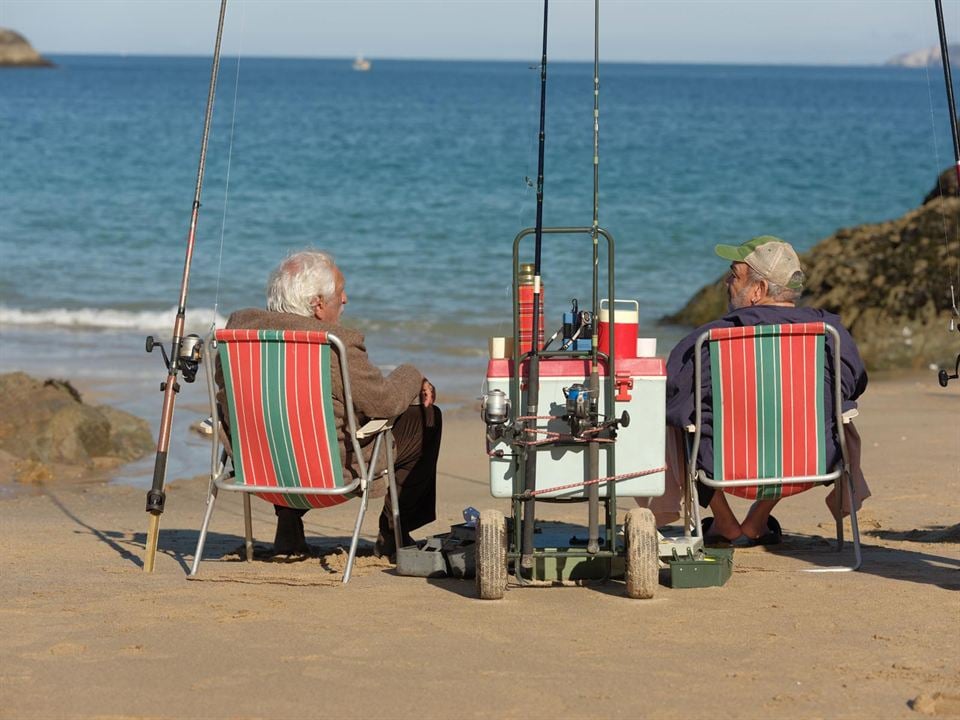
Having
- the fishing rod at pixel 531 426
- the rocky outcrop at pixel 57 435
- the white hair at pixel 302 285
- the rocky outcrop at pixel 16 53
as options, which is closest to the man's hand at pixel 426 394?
the white hair at pixel 302 285

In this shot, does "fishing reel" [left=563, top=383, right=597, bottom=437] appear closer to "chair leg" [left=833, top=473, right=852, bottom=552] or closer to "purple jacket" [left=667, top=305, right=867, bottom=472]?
"purple jacket" [left=667, top=305, right=867, bottom=472]

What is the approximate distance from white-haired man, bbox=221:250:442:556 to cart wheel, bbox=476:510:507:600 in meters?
0.77

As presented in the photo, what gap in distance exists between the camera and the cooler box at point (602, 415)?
4.69 meters

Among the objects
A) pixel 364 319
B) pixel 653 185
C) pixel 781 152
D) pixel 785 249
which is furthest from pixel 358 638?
pixel 781 152

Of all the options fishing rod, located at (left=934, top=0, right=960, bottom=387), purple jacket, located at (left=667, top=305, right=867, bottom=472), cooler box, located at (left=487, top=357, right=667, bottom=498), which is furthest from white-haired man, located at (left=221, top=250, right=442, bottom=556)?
fishing rod, located at (left=934, top=0, right=960, bottom=387)

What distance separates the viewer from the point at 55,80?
277ft

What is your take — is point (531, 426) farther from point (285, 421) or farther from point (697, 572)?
point (285, 421)

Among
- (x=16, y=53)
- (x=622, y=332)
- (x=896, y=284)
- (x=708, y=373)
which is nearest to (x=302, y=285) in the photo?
(x=622, y=332)

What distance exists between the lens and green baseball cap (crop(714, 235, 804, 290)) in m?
5.32

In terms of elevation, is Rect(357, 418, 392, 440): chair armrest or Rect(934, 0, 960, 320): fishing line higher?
Rect(934, 0, 960, 320): fishing line

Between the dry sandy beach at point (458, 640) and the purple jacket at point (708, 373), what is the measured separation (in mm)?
484

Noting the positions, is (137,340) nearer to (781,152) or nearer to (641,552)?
(641,552)

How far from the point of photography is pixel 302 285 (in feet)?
17.0

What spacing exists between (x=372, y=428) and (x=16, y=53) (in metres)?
111
